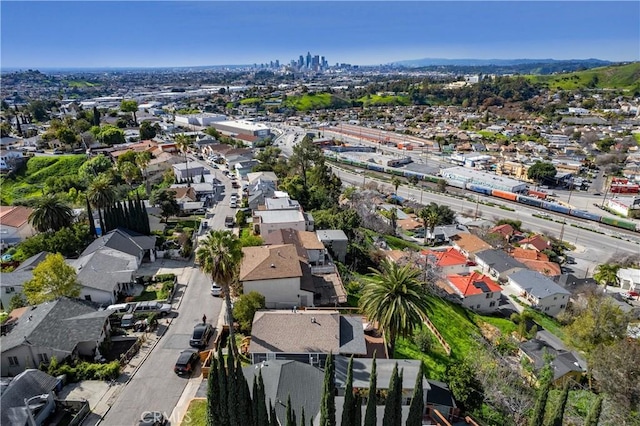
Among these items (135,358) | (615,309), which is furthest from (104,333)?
(615,309)

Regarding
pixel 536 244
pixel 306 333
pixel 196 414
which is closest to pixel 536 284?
pixel 536 244

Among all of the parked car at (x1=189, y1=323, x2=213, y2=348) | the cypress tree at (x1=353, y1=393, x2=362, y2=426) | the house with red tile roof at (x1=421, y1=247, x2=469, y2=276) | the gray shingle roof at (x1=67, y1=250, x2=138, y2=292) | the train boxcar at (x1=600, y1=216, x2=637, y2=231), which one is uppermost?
the cypress tree at (x1=353, y1=393, x2=362, y2=426)

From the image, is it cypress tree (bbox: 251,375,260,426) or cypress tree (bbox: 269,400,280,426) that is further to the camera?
cypress tree (bbox: 251,375,260,426)

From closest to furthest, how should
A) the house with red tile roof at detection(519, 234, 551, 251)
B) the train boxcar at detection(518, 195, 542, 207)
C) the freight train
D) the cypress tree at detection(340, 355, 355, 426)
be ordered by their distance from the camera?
1. the cypress tree at detection(340, 355, 355, 426)
2. the house with red tile roof at detection(519, 234, 551, 251)
3. the freight train
4. the train boxcar at detection(518, 195, 542, 207)

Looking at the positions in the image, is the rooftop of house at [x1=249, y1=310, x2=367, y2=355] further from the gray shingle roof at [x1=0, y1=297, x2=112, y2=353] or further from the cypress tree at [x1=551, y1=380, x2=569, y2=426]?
the gray shingle roof at [x1=0, y1=297, x2=112, y2=353]

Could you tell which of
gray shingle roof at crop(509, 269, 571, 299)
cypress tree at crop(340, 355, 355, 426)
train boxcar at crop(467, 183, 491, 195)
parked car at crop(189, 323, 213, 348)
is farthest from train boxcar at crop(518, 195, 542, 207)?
cypress tree at crop(340, 355, 355, 426)

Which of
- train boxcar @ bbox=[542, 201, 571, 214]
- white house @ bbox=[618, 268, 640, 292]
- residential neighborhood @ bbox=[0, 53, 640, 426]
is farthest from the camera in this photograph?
train boxcar @ bbox=[542, 201, 571, 214]

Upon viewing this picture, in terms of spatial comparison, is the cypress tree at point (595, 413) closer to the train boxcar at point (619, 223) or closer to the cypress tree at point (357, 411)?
the cypress tree at point (357, 411)

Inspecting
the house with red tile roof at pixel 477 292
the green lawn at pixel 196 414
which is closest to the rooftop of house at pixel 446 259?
the house with red tile roof at pixel 477 292
